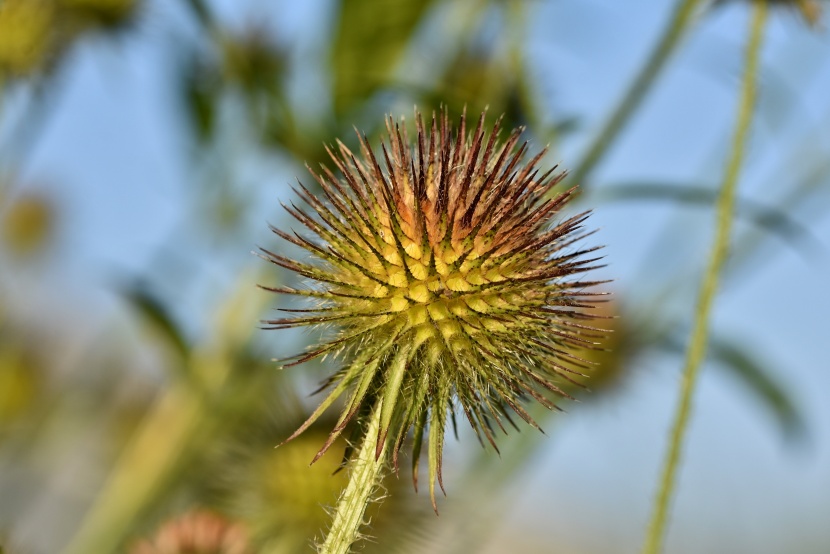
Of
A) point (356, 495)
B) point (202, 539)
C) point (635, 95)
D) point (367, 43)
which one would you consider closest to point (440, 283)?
point (356, 495)

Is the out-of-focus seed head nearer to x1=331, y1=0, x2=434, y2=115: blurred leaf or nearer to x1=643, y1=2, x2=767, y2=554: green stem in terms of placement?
x1=331, y1=0, x2=434, y2=115: blurred leaf

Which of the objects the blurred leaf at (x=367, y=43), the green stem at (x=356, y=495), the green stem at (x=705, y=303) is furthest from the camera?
the blurred leaf at (x=367, y=43)

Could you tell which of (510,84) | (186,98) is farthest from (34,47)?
(510,84)

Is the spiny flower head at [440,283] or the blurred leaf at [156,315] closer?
the spiny flower head at [440,283]

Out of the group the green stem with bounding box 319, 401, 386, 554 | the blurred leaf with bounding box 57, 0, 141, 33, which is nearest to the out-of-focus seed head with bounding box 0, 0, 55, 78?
the blurred leaf with bounding box 57, 0, 141, 33

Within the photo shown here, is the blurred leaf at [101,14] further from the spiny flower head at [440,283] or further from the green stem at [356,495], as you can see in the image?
the green stem at [356,495]

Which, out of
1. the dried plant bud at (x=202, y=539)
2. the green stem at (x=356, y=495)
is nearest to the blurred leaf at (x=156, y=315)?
the dried plant bud at (x=202, y=539)
